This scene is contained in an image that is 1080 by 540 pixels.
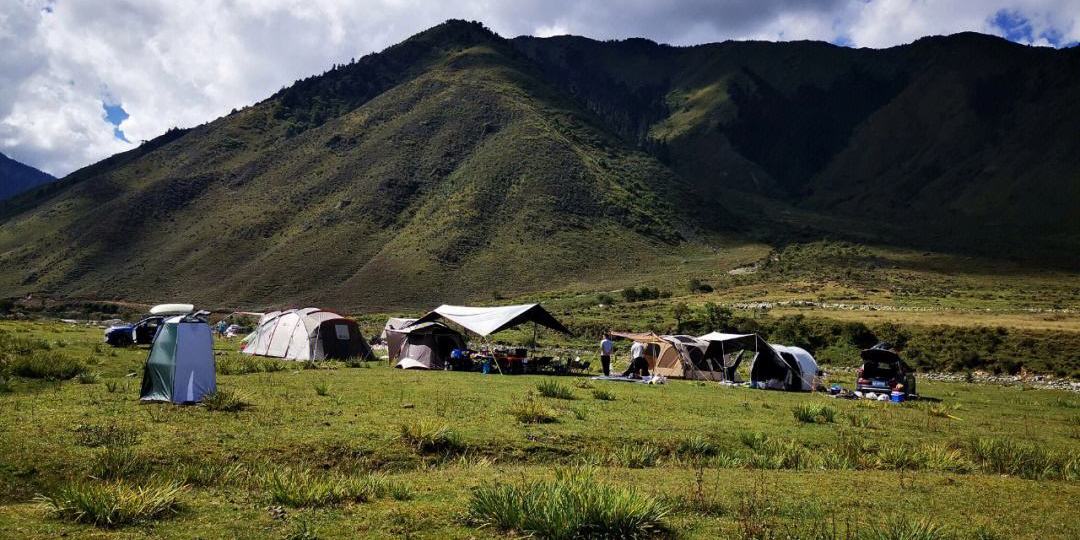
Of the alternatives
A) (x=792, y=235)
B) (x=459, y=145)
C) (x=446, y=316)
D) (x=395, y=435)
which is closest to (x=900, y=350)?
(x=446, y=316)

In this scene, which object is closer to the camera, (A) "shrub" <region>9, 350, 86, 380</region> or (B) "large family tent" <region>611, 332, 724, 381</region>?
(A) "shrub" <region>9, 350, 86, 380</region>

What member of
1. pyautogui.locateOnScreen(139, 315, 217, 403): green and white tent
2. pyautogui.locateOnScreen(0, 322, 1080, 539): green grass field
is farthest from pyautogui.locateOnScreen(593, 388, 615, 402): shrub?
pyautogui.locateOnScreen(139, 315, 217, 403): green and white tent

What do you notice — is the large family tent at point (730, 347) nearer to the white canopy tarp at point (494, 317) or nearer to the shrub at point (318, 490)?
the white canopy tarp at point (494, 317)

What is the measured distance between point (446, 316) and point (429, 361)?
10.7 feet

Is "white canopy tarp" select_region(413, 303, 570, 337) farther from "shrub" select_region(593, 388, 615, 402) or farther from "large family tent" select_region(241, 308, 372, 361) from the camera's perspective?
"shrub" select_region(593, 388, 615, 402)

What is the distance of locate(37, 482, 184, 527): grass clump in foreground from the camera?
6.97 metres

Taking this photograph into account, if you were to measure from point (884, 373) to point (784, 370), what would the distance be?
3.25 metres

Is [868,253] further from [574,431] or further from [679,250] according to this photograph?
[574,431]

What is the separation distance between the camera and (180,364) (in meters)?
13.7

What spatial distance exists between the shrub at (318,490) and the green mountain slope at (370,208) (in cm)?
7361

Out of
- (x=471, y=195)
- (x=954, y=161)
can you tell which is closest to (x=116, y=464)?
(x=471, y=195)

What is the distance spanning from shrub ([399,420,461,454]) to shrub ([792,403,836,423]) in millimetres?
8900

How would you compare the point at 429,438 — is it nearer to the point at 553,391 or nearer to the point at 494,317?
the point at 553,391

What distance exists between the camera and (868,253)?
318ft
